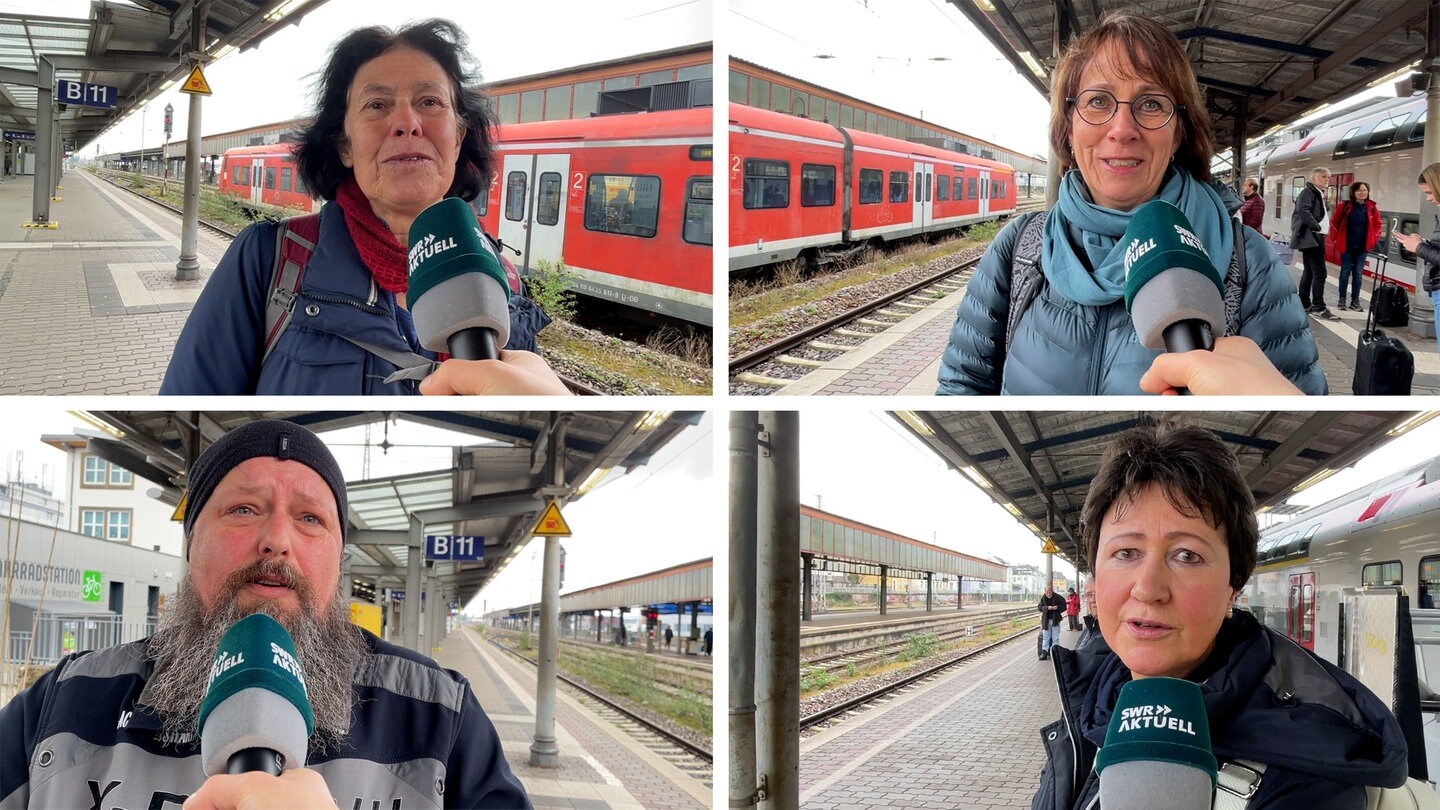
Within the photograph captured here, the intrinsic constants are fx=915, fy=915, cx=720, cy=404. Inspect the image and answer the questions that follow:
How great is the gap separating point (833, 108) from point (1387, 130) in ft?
16.5

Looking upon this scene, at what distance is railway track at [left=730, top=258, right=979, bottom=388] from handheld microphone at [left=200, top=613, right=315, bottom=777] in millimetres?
2591

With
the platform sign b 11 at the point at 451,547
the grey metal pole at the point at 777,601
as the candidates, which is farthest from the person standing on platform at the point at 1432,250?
the platform sign b 11 at the point at 451,547

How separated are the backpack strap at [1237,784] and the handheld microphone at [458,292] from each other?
1.52 meters

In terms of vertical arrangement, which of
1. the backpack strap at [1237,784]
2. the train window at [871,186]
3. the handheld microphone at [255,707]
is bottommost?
the backpack strap at [1237,784]

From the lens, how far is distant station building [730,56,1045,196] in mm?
5637

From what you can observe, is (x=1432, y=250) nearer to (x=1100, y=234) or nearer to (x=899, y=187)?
(x=1100, y=234)

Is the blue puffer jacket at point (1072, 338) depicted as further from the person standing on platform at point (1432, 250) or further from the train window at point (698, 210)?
the person standing on platform at point (1432, 250)

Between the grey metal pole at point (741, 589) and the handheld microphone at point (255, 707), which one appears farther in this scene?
the grey metal pole at point (741, 589)

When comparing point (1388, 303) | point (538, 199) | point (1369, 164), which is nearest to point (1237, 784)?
point (1388, 303)

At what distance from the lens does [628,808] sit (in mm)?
8023

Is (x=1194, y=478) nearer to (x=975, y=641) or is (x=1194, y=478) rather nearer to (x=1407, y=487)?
(x=975, y=641)

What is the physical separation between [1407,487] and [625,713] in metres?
11.2

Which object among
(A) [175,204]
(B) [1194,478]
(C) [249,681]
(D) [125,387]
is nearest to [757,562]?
(B) [1194,478]

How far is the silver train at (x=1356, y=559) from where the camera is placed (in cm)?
382
